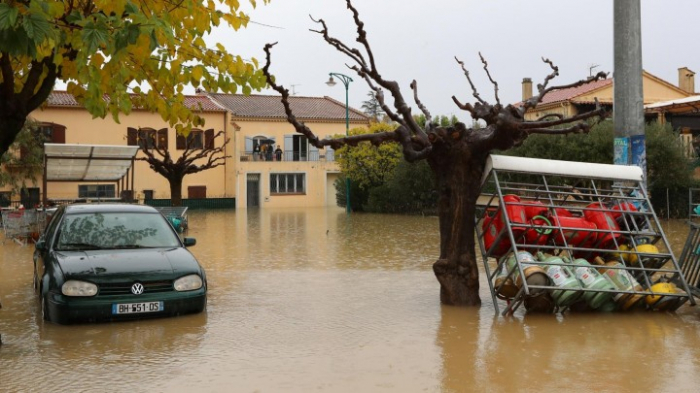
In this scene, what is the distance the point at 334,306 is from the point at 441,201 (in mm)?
2036

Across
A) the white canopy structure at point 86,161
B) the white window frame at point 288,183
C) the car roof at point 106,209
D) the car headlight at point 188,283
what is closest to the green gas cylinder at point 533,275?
the car headlight at point 188,283

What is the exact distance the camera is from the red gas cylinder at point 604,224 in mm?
9617

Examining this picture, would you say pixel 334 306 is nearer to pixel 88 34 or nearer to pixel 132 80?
pixel 132 80

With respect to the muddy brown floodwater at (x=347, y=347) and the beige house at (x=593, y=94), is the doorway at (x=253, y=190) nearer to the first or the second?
the beige house at (x=593, y=94)

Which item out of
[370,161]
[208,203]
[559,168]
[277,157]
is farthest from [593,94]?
Result: [559,168]

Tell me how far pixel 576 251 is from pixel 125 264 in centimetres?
582

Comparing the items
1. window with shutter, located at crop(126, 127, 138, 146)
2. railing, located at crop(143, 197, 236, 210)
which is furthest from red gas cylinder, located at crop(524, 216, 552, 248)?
A: window with shutter, located at crop(126, 127, 138, 146)

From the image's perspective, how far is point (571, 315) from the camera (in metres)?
9.05

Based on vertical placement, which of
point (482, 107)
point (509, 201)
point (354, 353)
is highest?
point (482, 107)

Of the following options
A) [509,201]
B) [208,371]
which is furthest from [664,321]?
[208,371]

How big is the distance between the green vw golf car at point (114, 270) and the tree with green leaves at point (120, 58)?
5.08ft

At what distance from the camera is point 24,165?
43.8 metres

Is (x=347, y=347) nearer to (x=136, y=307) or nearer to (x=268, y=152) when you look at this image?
(x=136, y=307)

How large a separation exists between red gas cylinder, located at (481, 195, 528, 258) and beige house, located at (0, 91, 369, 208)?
40.3 meters
